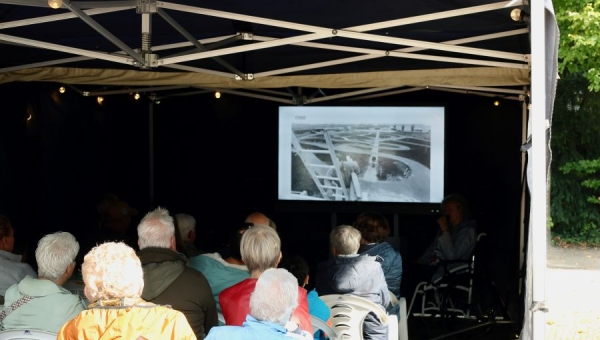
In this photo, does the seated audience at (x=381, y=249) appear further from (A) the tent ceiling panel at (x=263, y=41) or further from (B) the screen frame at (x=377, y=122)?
(B) the screen frame at (x=377, y=122)

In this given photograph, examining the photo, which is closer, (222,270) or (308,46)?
(222,270)

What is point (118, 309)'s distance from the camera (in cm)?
254

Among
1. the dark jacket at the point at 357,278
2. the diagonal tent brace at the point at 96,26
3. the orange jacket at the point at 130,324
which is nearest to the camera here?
the orange jacket at the point at 130,324

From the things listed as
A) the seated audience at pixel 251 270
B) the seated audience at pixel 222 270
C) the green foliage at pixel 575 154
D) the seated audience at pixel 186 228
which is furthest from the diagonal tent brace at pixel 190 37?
the green foliage at pixel 575 154

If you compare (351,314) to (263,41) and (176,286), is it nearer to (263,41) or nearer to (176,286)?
(176,286)

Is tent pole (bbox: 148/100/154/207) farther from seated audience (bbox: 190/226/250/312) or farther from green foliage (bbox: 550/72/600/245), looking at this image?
green foliage (bbox: 550/72/600/245)

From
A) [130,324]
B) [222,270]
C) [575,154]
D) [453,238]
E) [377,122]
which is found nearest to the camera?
[130,324]

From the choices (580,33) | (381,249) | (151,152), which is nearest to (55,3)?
(381,249)

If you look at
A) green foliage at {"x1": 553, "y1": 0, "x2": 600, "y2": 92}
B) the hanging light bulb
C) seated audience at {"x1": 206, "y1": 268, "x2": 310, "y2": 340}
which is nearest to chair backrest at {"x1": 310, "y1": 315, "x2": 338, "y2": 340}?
seated audience at {"x1": 206, "y1": 268, "x2": 310, "y2": 340}

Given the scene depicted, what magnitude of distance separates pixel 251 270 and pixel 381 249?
1.95 m

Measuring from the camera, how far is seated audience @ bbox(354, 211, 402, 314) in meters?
5.41

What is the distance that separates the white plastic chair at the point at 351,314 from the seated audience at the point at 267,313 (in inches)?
64.9

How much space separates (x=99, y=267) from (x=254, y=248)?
3.52ft

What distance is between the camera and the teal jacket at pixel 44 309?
10.6 feet
